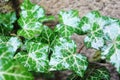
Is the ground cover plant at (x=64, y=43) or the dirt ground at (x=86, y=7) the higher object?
the dirt ground at (x=86, y=7)

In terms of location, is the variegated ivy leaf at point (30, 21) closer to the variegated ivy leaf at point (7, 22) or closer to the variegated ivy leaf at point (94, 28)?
the variegated ivy leaf at point (7, 22)

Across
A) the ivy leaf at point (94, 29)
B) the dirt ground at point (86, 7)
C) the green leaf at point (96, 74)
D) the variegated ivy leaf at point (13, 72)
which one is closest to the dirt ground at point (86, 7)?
the dirt ground at point (86, 7)

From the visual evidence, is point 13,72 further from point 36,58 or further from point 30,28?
point 30,28

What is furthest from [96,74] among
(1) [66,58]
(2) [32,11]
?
(2) [32,11]

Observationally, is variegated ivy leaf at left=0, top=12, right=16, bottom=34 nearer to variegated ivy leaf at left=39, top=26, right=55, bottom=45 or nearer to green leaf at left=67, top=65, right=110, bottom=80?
variegated ivy leaf at left=39, top=26, right=55, bottom=45

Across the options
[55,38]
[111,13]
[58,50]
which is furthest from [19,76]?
[111,13]

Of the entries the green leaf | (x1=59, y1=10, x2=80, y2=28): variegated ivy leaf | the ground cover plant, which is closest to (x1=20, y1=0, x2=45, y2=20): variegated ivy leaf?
the ground cover plant
